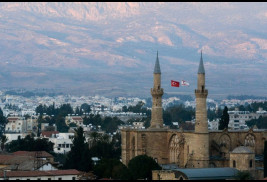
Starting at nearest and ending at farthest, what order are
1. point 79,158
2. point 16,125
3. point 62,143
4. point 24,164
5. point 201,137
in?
point 24,164, point 201,137, point 79,158, point 62,143, point 16,125

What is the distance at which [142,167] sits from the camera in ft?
202

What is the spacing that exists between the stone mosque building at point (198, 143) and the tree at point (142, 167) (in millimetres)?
3840

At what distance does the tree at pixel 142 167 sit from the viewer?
61125 millimetres

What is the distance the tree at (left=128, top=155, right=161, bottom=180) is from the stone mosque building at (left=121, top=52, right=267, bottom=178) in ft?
12.6

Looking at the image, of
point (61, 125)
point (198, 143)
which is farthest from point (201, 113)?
point (61, 125)

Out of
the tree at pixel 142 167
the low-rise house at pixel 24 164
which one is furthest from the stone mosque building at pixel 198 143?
the low-rise house at pixel 24 164

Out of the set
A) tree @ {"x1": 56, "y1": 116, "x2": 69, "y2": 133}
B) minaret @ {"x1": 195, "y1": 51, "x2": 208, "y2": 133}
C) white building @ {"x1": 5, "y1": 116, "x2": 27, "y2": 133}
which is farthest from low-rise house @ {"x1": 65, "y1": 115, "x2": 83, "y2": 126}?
minaret @ {"x1": 195, "y1": 51, "x2": 208, "y2": 133}

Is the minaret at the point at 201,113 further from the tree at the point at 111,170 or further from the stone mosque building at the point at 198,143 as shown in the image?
the tree at the point at 111,170

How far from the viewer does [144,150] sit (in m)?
70.6

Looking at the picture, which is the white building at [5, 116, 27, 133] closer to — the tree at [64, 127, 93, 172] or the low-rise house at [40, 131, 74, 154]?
the low-rise house at [40, 131, 74, 154]

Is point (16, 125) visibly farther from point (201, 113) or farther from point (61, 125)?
point (201, 113)

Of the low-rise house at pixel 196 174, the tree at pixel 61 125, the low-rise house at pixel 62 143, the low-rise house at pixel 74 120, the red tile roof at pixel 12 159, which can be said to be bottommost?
the low-rise house at pixel 196 174

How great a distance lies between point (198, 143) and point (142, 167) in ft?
17.1

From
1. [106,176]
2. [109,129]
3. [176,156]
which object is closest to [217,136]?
[176,156]
